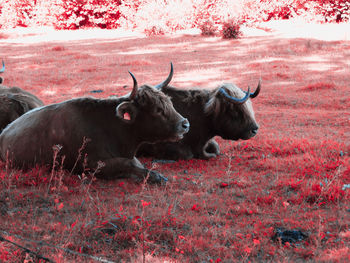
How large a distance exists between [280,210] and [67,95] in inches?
414

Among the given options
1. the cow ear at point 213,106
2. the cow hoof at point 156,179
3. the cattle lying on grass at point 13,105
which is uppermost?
the cow ear at point 213,106

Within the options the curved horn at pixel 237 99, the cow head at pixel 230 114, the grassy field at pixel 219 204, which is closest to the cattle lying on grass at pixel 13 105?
the grassy field at pixel 219 204

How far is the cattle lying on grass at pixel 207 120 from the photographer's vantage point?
712 centimetres

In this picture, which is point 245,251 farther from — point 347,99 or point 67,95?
point 67,95

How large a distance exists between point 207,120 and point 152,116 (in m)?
1.75

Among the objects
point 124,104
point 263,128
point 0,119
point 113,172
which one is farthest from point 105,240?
point 263,128

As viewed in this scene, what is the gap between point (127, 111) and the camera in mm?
5750

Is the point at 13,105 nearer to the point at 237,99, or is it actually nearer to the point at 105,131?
the point at 105,131

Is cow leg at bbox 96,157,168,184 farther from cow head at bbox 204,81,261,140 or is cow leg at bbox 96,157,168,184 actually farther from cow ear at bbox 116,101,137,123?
cow head at bbox 204,81,261,140

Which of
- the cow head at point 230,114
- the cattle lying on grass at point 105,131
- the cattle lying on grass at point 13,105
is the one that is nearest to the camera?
the cattle lying on grass at point 105,131

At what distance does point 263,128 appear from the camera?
956cm

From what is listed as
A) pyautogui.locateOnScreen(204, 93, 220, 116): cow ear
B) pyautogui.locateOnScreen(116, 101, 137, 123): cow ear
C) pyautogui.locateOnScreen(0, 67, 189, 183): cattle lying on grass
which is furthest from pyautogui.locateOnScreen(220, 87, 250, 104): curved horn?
pyautogui.locateOnScreen(116, 101, 137, 123): cow ear

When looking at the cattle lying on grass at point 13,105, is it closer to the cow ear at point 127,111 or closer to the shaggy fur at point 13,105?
the shaggy fur at point 13,105

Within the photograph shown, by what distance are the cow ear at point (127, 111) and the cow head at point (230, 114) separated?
1.90 m
